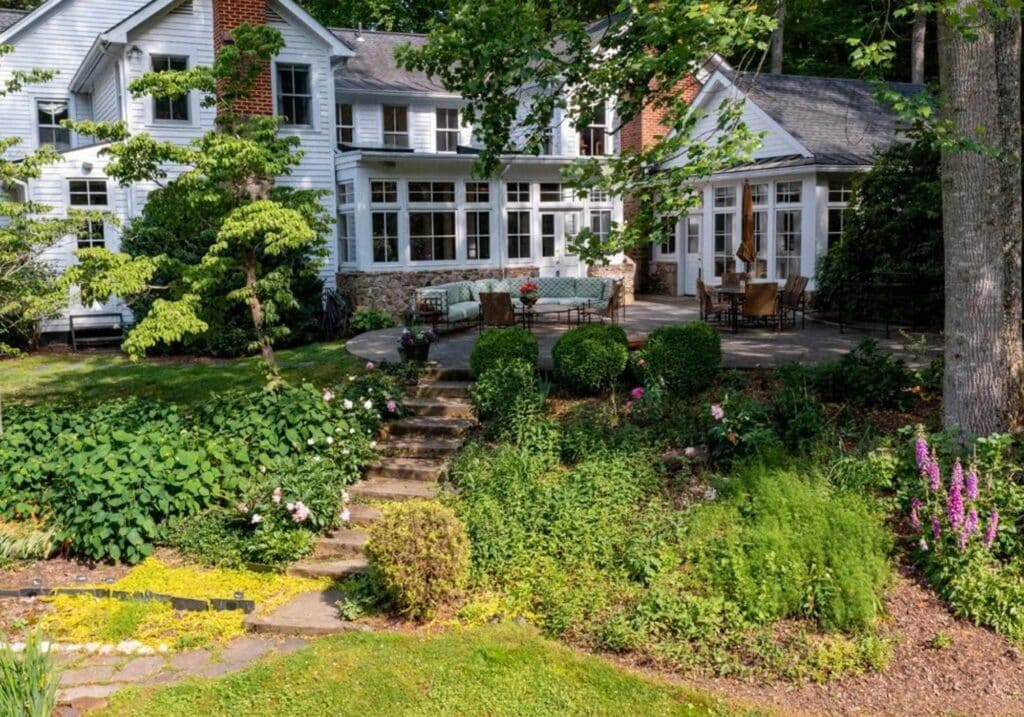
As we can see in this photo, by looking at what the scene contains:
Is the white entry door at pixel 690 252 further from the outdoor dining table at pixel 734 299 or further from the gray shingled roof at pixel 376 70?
the gray shingled roof at pixel 376 70

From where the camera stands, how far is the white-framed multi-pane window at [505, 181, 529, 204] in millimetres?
21203

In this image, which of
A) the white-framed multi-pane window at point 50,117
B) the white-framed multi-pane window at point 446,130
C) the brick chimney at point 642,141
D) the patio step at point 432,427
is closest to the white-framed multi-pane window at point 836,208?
the brick chimney at point 642,141

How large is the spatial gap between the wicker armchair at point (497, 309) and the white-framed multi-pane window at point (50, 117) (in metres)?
13.2

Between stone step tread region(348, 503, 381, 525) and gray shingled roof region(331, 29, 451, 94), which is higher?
gray shingled roof region(331, 29, 451, 94)

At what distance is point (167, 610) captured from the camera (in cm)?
641

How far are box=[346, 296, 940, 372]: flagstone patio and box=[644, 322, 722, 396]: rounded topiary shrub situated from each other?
1.04 m

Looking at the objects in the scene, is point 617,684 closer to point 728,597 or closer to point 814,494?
point 728,597

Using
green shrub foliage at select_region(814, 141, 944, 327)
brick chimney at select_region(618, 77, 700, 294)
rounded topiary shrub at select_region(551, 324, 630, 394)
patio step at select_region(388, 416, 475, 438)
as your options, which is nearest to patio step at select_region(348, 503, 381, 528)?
patio step at select_region(388, 416, 475, 438)

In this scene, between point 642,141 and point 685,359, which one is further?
point 642,141

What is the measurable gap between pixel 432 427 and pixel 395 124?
1468 centimetres

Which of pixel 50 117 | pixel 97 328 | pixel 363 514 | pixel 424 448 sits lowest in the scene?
pixel 363 514

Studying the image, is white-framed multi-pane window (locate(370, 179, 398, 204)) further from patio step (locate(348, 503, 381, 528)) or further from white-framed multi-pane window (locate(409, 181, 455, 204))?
patio step (locate(348, 503, 381, 528))

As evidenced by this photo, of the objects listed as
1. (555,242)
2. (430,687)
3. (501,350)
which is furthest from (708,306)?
(430,687)

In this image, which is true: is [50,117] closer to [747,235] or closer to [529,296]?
[529,296]
